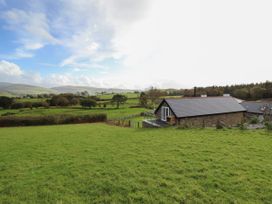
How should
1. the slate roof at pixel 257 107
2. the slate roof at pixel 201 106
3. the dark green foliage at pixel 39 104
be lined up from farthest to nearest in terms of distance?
the dark green foliage at pixel 39 104 < the slate roof at pixel 257 107 < the slate roof at pixel 201 106

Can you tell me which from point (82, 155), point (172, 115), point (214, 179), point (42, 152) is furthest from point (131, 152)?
point (172, 115)

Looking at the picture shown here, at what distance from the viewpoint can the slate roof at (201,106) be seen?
20.7 m

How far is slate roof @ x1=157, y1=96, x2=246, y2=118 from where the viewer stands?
A: 2072 centimetres

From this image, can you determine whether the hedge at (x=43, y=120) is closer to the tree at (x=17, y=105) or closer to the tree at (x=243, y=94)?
the tree at (x=17, y=105)

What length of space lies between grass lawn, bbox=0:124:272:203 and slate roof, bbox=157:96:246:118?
10.9 m

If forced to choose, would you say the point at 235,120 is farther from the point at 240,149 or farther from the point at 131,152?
the point at 131,152

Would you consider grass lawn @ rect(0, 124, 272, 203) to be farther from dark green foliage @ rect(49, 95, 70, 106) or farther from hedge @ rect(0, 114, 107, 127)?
dark green foliage @ rect(49, 95, 70, 106)

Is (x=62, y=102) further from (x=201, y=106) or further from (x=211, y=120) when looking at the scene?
(x=211, y=120)

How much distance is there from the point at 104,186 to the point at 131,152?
3.55m

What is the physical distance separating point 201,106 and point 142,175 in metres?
18.4

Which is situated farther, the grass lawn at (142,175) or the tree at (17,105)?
the tree at (17,105)

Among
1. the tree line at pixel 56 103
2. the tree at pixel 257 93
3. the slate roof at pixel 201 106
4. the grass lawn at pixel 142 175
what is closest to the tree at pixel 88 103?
the tree line at pixel 56 103

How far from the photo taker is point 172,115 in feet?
67.7

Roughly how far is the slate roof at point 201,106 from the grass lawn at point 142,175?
10.9 meters
